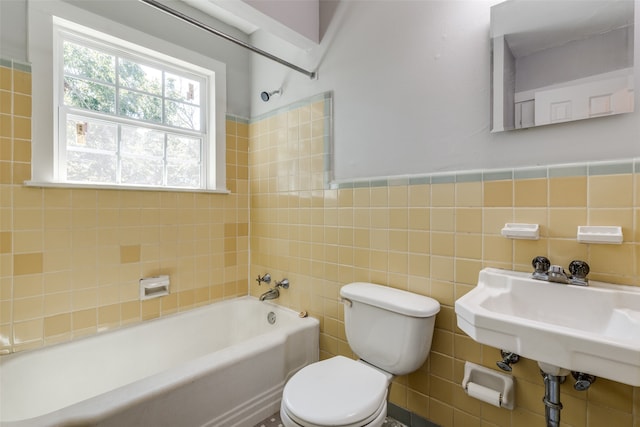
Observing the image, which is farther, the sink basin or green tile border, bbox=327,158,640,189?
green tile border, bbox=327,158,640,189

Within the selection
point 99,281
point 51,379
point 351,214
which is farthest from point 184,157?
point 51,379

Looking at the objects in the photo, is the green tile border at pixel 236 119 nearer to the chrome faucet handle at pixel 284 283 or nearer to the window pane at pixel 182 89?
the window pane at pixel 182 89

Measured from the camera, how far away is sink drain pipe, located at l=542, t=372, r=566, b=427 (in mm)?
997

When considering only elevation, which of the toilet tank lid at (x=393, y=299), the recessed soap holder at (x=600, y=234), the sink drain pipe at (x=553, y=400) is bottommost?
the sink drain pipe at (x=553, y=400)

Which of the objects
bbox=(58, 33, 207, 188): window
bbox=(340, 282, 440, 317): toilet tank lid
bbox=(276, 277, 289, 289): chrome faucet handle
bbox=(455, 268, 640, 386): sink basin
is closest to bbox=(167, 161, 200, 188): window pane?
bbox=(58, 33, 207, 188): window

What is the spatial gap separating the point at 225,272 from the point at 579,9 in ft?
8.03

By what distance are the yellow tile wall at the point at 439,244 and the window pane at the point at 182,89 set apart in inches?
23.1

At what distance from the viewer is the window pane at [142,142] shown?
1949 millimetres

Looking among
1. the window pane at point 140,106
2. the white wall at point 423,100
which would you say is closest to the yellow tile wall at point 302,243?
the white wall at point 423,100

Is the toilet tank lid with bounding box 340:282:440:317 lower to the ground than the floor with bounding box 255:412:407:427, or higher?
higher

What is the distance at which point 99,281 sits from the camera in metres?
1.78

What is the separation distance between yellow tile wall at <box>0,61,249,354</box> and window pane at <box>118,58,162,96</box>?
505mm

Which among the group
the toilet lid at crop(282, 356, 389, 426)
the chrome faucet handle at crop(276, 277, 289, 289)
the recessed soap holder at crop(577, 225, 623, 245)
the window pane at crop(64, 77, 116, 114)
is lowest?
the toilet lid at crop(282, 356, 389, 426)

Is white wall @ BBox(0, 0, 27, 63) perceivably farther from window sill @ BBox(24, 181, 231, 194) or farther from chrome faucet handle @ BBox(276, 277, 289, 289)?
chrome faucet handle @ BBox(276, 277, 289, 289)
